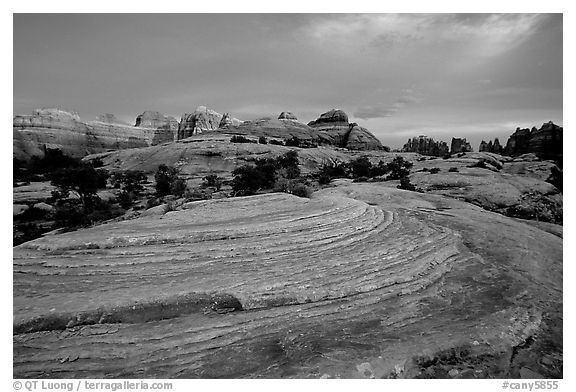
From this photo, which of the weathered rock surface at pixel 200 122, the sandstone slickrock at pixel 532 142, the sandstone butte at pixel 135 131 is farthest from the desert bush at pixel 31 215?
the weathered rock surface at pixel 200 122

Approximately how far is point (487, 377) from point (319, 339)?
8.38 feet

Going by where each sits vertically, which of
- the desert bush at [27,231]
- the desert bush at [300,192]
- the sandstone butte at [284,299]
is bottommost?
the desert bush at [27,231]

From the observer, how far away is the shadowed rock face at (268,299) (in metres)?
4.23

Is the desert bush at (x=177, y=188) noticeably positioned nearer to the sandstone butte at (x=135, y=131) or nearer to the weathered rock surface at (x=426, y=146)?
the sandstone butte at (x=135, y=131)

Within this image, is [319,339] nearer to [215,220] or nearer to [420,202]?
[215,220]

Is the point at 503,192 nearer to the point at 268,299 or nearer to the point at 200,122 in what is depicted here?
the point at 268,299

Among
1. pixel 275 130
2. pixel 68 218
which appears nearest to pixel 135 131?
pixel 275 130

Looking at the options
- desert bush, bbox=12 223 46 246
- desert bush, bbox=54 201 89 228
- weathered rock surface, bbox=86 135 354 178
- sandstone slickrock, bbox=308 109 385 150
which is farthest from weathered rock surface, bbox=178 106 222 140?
desert bush, bbox=12 223 46 246

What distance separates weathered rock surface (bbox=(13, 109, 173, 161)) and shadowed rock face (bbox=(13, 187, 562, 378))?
79050mm

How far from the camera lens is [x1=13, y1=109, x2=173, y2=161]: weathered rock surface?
73750 mm

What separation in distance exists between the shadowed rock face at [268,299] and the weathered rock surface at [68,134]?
7905 cm

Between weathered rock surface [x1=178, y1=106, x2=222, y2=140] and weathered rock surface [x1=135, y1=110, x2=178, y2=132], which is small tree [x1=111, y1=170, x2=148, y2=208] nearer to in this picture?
weathered rock surface [x1=178, y1=106, x2=222, y2=140]

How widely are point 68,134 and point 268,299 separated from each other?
334 feet
